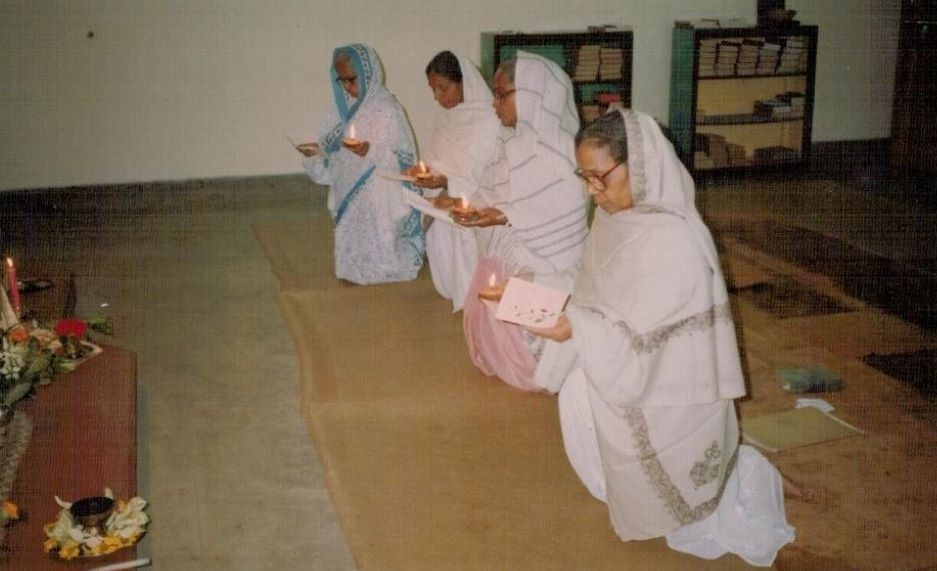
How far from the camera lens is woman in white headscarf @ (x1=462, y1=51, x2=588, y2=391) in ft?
14.9

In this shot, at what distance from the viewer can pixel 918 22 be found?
9391mm

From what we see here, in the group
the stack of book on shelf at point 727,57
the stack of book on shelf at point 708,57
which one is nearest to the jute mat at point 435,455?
the stack of book on shelf at point 708,57

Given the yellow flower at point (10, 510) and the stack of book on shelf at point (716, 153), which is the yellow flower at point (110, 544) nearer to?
the yellow flower at point (10, 510)

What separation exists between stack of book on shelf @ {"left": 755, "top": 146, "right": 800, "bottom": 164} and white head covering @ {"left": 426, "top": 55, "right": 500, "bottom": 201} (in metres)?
4.54

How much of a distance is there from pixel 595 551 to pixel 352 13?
20.9 feet

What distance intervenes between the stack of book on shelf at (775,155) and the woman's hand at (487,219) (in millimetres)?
5619

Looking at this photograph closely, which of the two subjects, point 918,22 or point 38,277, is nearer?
point 38,277

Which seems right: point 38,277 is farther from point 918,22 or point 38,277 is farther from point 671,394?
point 918,22

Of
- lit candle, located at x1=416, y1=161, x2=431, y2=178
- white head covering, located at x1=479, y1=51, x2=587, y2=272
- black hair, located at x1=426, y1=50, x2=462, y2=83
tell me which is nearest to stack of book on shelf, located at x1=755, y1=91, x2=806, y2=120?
black hair, located at x1=426, y1=50, x2=462, y2=83

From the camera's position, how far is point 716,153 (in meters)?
9.45

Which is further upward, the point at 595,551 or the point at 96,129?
the point at 96,129

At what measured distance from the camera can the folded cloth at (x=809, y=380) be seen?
473cm

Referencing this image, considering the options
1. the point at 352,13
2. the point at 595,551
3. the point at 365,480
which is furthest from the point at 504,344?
the point at 352,13

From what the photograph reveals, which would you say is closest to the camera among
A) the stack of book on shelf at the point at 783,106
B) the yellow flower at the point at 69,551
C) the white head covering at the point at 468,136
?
the yellow flower at the point at 69,551
